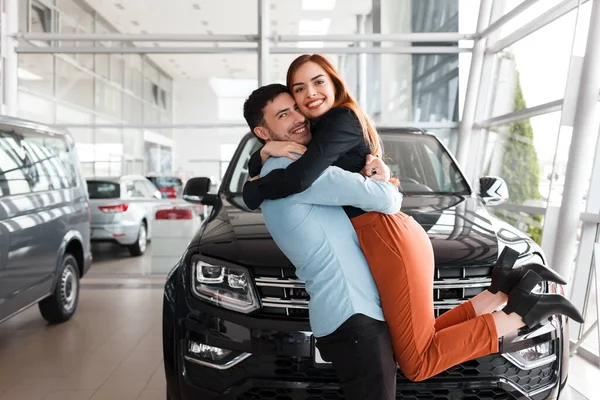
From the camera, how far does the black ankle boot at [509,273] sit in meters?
1.62

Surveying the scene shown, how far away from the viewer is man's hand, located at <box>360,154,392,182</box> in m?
1.47

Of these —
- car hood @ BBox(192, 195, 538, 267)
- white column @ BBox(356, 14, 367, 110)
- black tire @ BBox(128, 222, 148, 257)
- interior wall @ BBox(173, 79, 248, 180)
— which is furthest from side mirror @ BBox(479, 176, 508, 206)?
black tire @ BBox(128, 222, 148, 257)

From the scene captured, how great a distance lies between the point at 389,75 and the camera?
6.63 m

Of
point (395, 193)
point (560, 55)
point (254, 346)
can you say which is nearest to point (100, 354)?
point (254, 346)

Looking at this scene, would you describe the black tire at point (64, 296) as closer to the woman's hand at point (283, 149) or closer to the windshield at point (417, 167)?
the windshield at point (417, 167)

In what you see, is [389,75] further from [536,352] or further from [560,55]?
[536,352]

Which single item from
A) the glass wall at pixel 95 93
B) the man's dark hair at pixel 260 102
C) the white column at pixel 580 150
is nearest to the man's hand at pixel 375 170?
the man's dark hair at pixel 260 102

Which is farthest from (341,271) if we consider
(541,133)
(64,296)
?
(541,133)

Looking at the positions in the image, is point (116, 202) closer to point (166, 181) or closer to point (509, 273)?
point (166, 181)

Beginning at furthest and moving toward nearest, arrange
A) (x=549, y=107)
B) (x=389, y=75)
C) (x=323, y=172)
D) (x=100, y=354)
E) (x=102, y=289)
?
(x=389, y=75) → (x=102, y=289) → (x=549, y=107) → (x=100, y=354) → (x=323, y=172)

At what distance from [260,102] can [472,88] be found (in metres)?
5.42

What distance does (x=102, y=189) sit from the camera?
723 centimetres

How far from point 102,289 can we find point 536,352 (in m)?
4.79

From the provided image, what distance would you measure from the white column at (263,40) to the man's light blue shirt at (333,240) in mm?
5027
